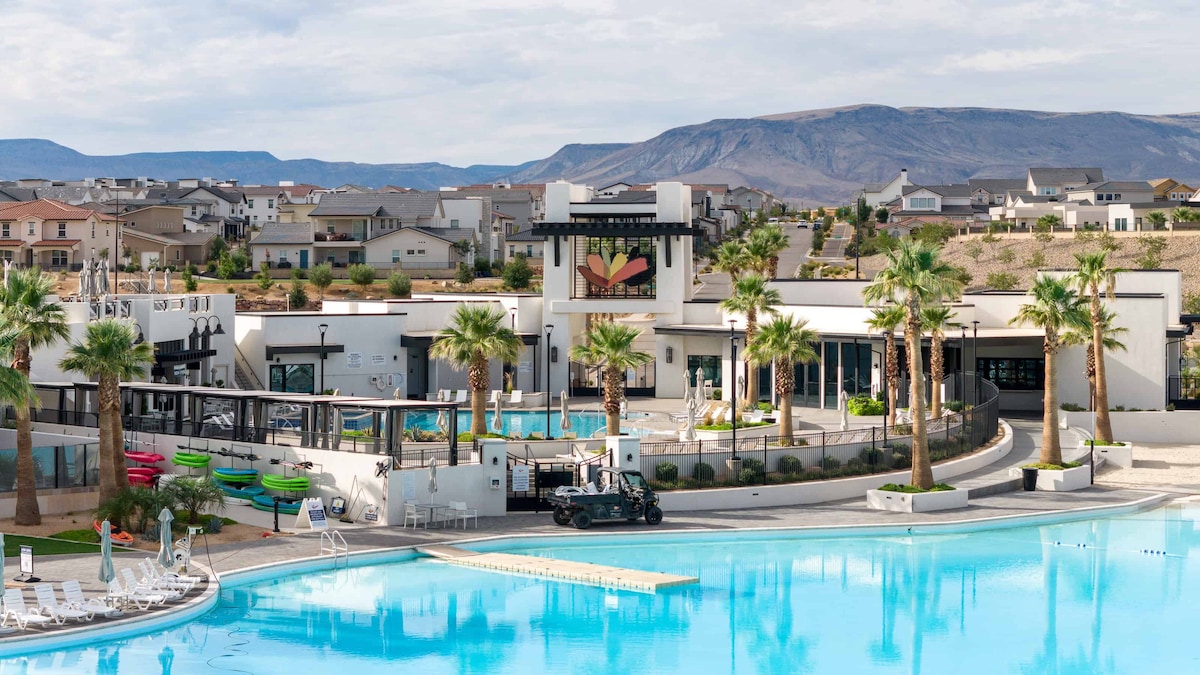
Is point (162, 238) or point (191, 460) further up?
point (162, 238)

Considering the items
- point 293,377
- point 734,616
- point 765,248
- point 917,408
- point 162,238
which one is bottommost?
point 734,616

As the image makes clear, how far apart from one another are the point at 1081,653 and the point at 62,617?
59.0 feet

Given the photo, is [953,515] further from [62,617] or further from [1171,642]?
[62,617]

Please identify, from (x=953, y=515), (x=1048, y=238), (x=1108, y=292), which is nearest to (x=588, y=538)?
(x=953, y=515)

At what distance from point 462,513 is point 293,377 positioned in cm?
2573

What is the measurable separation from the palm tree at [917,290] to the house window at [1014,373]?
71.7 feet

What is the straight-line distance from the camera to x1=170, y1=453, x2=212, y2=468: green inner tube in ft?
122

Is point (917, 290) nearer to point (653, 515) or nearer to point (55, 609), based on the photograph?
point (653, 515)

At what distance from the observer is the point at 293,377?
2269 inches

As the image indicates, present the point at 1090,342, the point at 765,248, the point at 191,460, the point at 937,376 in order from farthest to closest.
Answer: the point at 765,248, the point at 937,376, the point at 1090,342, the point at 191,460

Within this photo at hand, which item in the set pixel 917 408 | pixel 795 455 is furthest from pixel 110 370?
pixel 917 408

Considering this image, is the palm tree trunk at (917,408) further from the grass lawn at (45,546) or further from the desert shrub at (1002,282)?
the desert shrub at (1002,282)

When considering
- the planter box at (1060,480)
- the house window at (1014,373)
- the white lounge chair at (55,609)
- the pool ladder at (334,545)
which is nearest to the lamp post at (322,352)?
the pool ladder at (334,545)

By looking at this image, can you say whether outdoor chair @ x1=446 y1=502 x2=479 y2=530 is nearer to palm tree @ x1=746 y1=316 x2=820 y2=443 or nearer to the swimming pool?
palm tree @ x1=746 y1=316 x2=820 y2=443
